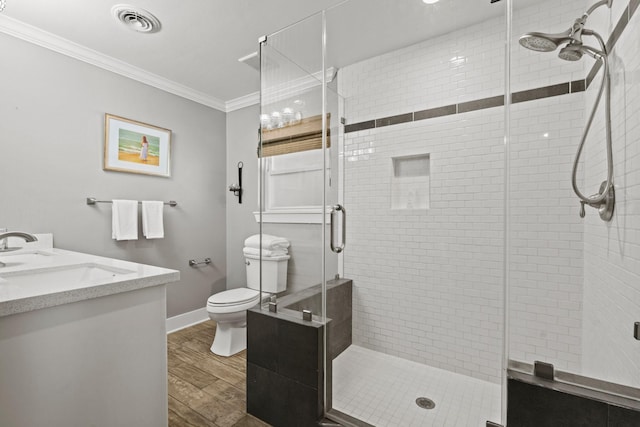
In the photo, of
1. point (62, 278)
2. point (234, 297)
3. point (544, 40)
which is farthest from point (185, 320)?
point (544, 40)

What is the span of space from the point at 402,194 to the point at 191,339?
87.1 inches

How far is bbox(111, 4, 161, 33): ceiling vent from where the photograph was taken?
1770mm

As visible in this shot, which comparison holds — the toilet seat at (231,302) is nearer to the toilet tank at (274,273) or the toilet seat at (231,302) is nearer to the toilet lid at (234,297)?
the toilet lid at (234,297)

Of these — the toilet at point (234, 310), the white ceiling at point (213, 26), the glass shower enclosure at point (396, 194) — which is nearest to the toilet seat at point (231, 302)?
the toilet at point (234, 310)

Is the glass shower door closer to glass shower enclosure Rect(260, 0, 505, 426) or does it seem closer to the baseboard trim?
glass shower enclosure Rect(260, 0, 505, 426)

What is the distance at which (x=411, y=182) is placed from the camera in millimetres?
2066

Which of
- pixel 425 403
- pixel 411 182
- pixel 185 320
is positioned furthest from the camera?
pixel 185 320

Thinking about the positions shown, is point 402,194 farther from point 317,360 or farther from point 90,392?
point 90,392

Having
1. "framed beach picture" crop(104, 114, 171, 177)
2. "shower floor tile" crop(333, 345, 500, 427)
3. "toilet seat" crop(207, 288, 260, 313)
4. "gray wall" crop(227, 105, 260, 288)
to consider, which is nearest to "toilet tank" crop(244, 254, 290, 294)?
"toilet seat" crop(207, 288, 260, 313)

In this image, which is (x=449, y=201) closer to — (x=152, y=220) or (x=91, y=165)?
(x=152, y=220)

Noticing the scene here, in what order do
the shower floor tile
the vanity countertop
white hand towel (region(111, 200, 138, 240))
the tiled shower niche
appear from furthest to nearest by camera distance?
white hand towel (region(111, 200, 138, 240)), the tiled shower niche, the shower floor tile, the vanity countertop

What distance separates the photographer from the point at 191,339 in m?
2.57

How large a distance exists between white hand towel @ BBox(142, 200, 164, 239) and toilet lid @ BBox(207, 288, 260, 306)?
2.65 ft

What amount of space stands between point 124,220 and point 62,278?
1181 millimetres
